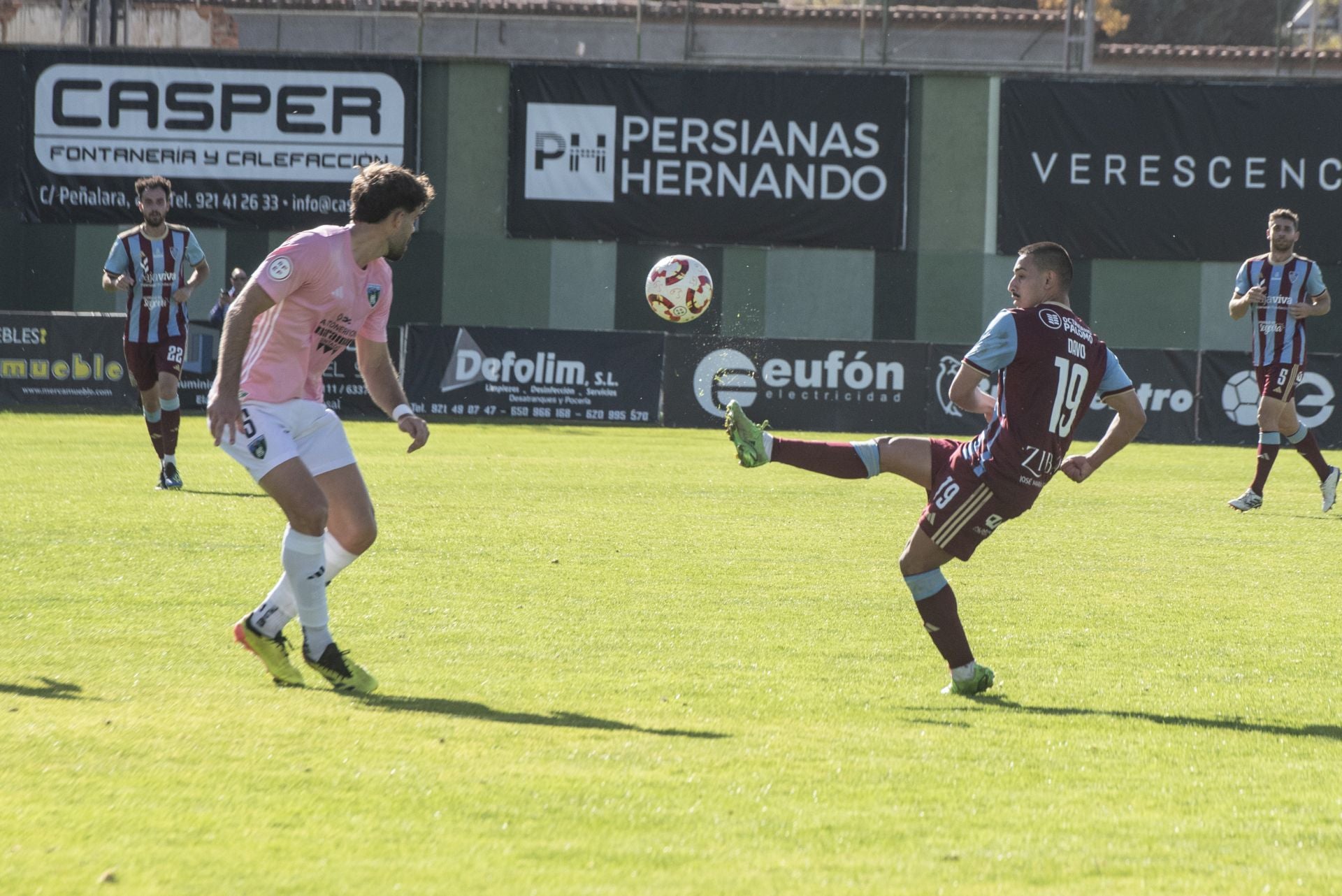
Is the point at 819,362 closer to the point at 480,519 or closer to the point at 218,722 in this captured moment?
the point at 480,519

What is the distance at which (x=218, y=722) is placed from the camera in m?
5.07

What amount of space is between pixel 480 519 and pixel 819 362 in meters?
12.8

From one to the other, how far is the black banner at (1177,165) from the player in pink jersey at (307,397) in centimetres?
2364

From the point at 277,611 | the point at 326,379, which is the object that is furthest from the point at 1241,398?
the point at 277,611

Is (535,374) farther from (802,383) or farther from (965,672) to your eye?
(965,672)

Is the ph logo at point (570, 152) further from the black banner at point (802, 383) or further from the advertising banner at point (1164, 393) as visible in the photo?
the advertising banner at point (1164, 393)

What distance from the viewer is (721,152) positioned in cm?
2884

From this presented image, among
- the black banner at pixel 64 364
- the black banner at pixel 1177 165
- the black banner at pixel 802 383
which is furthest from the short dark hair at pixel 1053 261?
the black banner at pixel 1177 165

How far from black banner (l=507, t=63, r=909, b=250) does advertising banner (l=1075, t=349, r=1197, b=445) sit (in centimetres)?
664

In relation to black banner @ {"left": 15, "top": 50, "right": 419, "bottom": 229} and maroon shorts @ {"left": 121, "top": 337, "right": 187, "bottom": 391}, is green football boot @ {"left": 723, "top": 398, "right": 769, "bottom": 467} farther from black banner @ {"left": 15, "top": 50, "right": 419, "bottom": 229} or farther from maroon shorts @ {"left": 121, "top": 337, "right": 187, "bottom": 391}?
black banner @ {"left": 15, "top": 50, "right": 419, "bottom": 229}

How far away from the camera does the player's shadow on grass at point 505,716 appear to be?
5.15 meters

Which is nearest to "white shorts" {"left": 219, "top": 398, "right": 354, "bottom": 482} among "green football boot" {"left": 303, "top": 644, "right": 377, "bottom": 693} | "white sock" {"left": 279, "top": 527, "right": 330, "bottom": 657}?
"white sock" {"left": 279, "top": 527, "right": 330, "bottom": 657}

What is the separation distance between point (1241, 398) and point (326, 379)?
44.8ft

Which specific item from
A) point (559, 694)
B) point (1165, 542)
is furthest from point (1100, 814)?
point (1165, 542)
